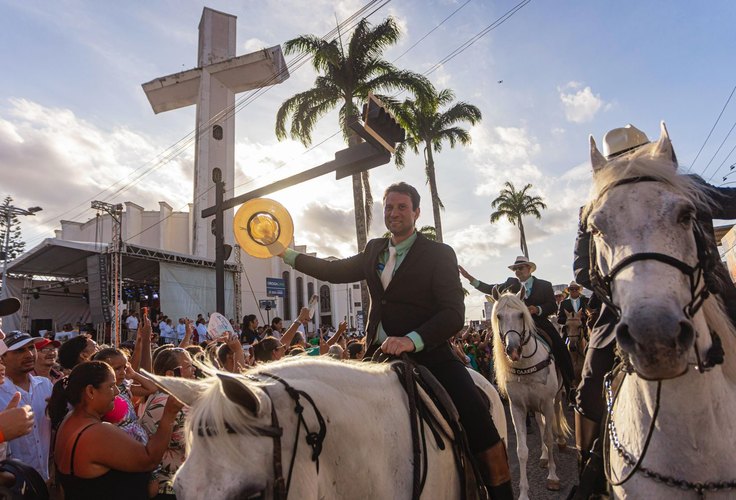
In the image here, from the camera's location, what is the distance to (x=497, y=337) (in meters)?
6.73

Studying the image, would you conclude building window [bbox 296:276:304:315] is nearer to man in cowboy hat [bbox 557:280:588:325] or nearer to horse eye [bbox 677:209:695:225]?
man in cowboy hat [bbox 557:280:588:325]

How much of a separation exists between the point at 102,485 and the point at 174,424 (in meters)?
0.51

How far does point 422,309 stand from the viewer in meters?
2.69

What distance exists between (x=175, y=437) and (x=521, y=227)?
36594mm

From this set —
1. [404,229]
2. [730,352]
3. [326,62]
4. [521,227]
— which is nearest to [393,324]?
[404,229]

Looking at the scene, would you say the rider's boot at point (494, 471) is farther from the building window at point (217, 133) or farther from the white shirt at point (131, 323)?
the building window at point (217, 133)

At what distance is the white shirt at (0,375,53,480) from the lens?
11.6 ft

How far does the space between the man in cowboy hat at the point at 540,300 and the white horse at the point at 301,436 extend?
483cm

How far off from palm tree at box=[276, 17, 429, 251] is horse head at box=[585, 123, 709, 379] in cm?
1520

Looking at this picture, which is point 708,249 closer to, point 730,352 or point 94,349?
point 730,352

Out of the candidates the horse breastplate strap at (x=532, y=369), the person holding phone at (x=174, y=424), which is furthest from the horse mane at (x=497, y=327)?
Answer: the person holding phone at (x=174, y=424)

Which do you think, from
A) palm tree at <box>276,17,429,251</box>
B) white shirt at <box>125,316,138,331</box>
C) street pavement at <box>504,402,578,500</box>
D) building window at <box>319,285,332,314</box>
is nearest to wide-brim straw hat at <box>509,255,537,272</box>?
street pavement at <box>504,402,578,500</box>

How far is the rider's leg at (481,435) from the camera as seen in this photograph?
2.54 meters

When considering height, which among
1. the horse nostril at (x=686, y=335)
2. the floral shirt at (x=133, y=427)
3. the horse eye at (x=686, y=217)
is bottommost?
the floral shirt at (x=133, y=427)
